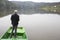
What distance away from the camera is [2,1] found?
58875 millimetres

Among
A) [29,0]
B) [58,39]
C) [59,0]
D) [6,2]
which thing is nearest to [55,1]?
[59,0]

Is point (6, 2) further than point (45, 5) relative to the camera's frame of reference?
No

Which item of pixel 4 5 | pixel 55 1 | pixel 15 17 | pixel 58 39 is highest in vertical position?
pixel 55 1

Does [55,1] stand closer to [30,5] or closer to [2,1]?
[30,5]

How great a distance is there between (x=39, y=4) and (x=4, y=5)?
18.5 meters

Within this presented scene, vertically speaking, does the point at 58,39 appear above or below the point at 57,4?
below

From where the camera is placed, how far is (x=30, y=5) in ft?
245

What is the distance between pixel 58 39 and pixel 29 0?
65827mm

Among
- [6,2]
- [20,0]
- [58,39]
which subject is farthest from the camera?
[20,0]

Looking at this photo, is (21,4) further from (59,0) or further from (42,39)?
(42,39)

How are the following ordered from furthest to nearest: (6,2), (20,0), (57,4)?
(20,0) → (57,4) → (6,2)

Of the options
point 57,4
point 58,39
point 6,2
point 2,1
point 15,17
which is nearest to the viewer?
point 15,17

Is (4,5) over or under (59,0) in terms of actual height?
under

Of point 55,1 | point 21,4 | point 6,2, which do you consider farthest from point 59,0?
point 6,2
